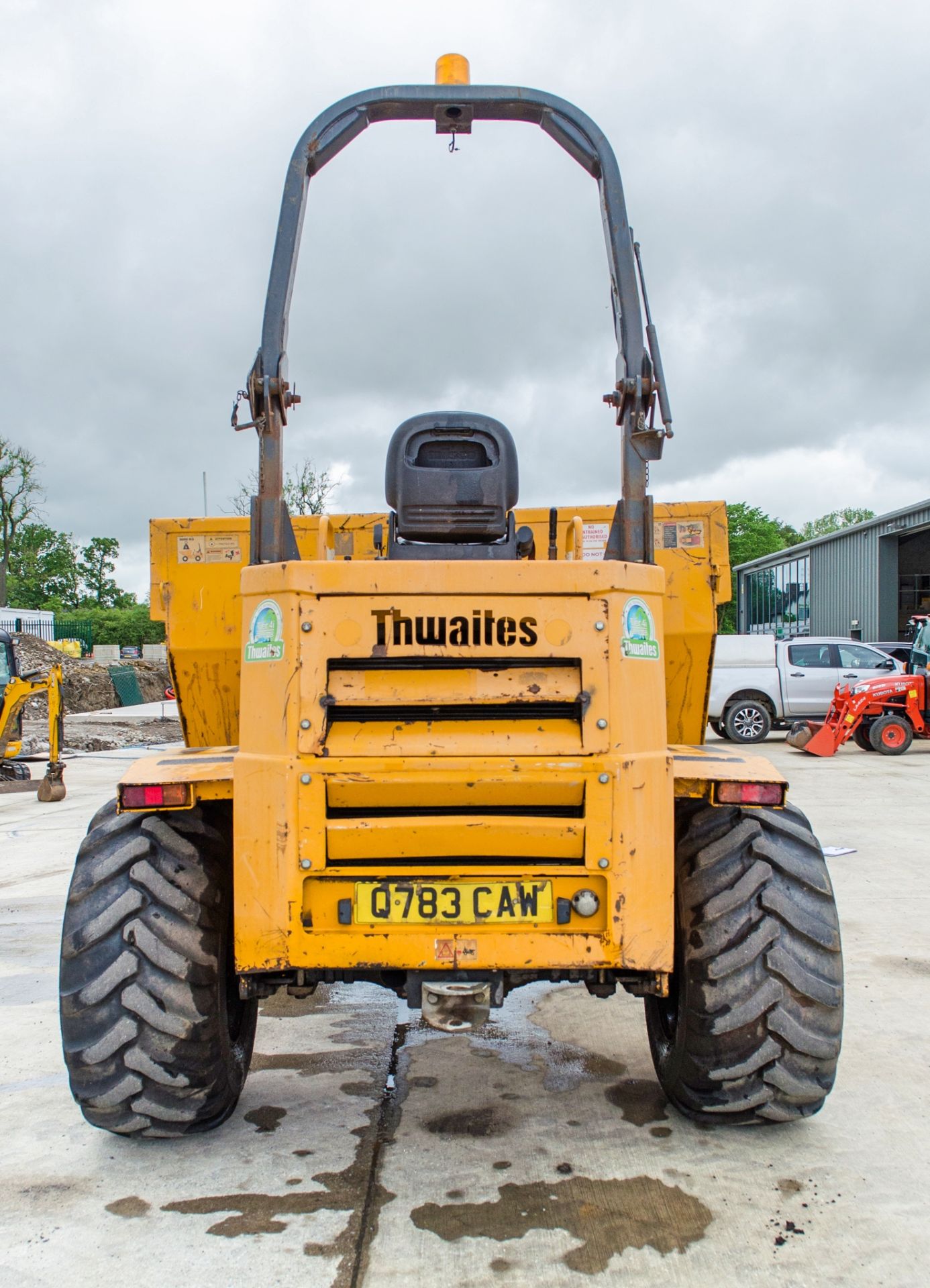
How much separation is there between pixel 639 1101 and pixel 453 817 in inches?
60.5

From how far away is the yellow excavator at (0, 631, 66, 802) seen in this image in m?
13.4

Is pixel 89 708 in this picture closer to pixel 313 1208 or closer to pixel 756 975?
pixel 313 1208

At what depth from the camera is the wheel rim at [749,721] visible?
18.7 metres

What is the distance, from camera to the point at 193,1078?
11.4ft

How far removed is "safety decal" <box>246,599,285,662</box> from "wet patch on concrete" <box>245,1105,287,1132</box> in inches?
64.9

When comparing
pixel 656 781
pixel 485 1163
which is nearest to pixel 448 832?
pixel 656 781

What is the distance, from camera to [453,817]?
3.17m

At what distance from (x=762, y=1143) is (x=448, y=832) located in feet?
5.04

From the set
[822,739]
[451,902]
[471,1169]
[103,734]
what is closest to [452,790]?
[451,902]

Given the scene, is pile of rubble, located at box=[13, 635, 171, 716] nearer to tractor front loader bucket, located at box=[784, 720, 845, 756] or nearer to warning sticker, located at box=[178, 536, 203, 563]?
tractor front loader bucket, located at box=[784, 720, 845, 756]

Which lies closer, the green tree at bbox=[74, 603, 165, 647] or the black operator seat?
the black operator seat

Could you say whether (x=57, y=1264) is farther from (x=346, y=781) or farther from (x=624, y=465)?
(x=624, y=465)

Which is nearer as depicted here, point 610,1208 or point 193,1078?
point 610,1208

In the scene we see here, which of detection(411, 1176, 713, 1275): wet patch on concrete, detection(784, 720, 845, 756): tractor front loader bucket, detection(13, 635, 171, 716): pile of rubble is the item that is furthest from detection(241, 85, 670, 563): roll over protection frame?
detection(13, 635, 171, 716): pile of rubble
